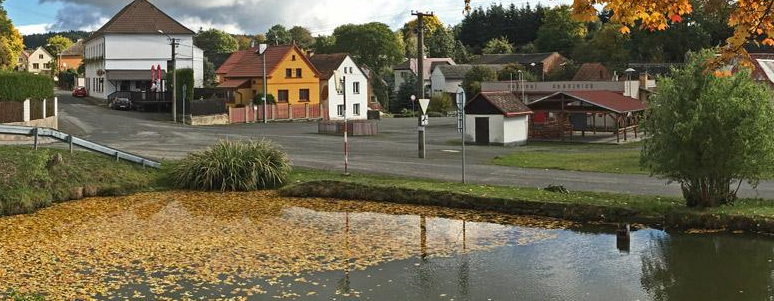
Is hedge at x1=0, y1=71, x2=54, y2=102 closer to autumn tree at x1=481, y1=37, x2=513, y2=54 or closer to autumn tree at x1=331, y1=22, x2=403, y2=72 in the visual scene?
autumn tree at x1=331, y1=22, x2=403, y2=72

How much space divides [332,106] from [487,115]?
28.9 metres

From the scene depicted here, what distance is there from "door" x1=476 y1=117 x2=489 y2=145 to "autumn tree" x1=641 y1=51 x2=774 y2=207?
24676mm

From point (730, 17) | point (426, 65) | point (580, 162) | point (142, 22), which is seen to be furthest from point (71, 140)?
point (426, 65)

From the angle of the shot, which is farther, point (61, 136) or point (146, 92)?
point (146, 92)

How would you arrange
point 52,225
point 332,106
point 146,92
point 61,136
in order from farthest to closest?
point 332,106 < point 146,92 < point 61,136 < point 52,225

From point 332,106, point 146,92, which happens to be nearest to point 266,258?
point 146,92

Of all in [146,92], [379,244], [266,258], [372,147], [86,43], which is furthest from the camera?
[86,43]

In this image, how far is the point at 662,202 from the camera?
63.3ft

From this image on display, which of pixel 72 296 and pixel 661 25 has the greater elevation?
pixel 661 25

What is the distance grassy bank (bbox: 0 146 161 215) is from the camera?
67.4 feet

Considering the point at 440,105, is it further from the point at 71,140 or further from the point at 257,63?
the point at 71,140

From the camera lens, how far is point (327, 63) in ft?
243

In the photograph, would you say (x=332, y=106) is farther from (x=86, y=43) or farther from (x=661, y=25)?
(x=661, y=25)

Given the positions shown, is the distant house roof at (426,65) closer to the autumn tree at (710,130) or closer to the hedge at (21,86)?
the hedge at (21,86)
